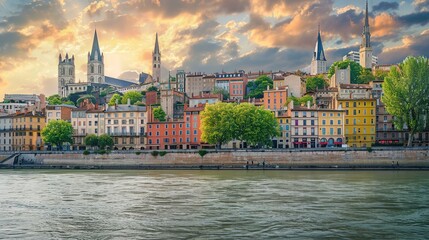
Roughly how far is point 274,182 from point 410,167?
19068 mm

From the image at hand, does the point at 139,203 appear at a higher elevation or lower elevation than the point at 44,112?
lower

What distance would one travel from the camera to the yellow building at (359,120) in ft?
221

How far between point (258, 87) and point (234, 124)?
168 ft

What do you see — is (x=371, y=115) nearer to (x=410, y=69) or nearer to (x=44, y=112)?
(x=410, y=69)

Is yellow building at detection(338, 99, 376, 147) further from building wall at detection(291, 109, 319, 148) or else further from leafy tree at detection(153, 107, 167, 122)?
leafy tree at detection(153, 107, 167, 122)

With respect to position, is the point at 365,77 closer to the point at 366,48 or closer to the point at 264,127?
the point at 366,48

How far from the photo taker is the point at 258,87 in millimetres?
108312

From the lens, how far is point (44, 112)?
Result: 78750mm

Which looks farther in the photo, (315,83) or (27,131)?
(315,83)

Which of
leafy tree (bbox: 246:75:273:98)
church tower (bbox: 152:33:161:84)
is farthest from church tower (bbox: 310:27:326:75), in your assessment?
church tower (bbox: 152:33:161:84)

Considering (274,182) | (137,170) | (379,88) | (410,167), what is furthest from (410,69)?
(379,88)

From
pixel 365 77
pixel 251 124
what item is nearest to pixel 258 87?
pixel 365 77

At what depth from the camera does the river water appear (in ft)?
65.0

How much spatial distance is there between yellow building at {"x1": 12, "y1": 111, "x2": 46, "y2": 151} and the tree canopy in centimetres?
2977
